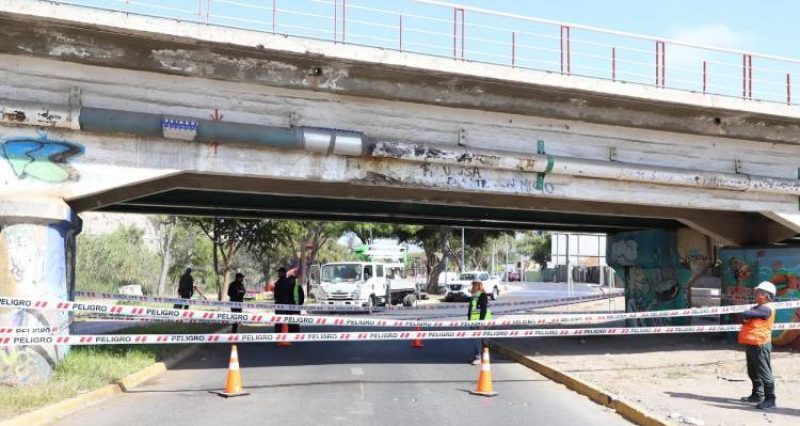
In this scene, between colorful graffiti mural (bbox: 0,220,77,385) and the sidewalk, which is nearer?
→ the sidewalk

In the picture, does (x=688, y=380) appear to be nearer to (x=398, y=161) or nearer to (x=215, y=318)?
(x=398, y=161)

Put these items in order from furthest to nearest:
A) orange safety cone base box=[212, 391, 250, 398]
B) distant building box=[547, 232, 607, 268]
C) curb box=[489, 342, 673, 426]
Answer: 1. distant building box=[547, 232, 607, 268]
2. orange safety cone base box=[212, 391, 250, 398]
3. curb box=[489, 342, 673, 426]

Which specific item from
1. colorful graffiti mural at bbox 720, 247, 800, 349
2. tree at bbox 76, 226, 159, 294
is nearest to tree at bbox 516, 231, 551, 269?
tree at bbox 76, 226, 159, 294

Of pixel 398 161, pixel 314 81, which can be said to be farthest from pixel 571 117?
pixel 314 81

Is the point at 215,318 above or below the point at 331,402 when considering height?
above

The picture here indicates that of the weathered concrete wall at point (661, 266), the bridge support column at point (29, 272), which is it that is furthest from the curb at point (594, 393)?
the bridge support column at point (29, 272)

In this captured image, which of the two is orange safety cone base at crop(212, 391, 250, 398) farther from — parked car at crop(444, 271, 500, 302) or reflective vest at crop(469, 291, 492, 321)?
parked car at crop(444, 271, 500, 302)

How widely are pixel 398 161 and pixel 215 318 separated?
13.4ft

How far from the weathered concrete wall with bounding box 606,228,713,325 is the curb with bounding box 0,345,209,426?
45.0 feet

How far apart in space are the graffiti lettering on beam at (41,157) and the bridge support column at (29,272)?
39 centimetres

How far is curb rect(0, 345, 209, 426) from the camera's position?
7.59 m

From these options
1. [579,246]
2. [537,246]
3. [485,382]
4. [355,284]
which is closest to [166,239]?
[355,284]

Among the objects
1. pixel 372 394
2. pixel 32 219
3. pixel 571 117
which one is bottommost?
pixel 372 394

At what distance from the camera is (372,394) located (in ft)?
33.3
